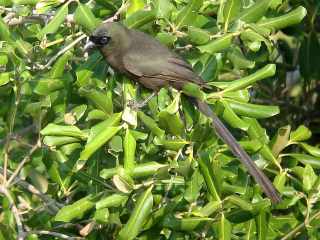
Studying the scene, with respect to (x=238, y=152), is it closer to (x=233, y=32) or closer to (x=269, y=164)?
(x=269, y=164)

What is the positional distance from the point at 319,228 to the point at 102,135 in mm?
1323

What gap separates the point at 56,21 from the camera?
4391 mm

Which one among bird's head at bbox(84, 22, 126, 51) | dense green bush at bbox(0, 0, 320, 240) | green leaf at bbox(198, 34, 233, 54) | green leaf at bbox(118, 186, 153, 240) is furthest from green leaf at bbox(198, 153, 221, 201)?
bird's head at bbox(84, 22, 126, 51)

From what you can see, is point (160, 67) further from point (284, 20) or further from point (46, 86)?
point (46, 86)

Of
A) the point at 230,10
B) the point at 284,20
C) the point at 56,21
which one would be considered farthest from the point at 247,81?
the point at 56,21

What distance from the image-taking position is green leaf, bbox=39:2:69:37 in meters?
4.38

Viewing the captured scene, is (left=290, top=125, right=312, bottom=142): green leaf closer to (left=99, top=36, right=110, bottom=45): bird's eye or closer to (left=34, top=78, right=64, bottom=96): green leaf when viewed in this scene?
(left=99, top=36, right=110, bottom=45): bird's eye

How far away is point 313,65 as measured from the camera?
→ 20.6 ft

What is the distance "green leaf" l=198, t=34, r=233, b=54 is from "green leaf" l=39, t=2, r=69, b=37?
30.2 inches

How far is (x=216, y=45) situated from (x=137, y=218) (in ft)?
3.59

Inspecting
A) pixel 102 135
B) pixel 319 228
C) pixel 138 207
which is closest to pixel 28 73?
pixel 102 135

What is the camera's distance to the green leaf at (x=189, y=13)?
4.41m

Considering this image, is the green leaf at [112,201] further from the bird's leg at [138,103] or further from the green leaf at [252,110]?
the green leaf at [252,110]

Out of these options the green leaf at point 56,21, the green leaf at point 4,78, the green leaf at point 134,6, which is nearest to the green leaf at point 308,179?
the green leaf at point 134,6
